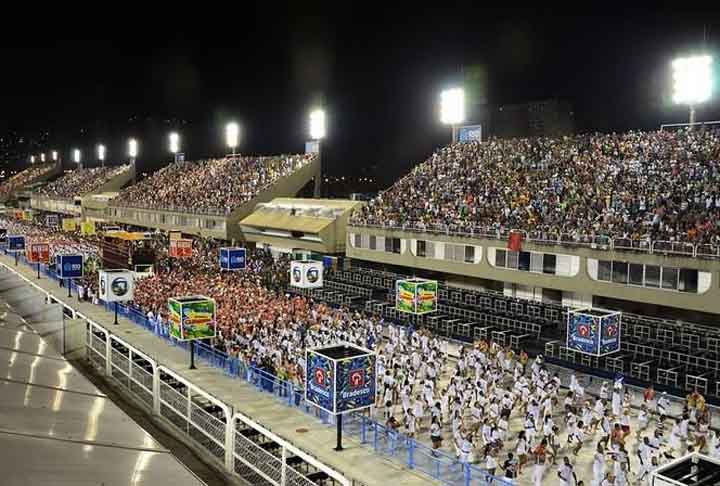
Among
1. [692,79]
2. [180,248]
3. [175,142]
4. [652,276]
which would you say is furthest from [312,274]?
[175,142]

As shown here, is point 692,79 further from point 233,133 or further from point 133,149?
point 133,149

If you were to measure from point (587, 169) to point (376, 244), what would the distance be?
14.8 meters

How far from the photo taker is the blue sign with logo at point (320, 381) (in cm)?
1672

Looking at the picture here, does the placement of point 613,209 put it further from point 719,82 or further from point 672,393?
point 719,82

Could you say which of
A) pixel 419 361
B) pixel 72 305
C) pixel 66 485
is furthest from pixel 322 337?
pixel 66 485

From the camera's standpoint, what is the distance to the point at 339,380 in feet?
54.6

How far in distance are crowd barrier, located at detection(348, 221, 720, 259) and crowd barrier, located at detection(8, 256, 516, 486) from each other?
16348 millimetres

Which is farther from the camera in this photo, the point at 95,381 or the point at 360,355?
the point at 95,381

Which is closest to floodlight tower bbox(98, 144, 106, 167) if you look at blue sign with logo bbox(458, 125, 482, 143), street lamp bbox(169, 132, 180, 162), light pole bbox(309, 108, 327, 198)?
street lamp bbox(169, 132, 180, 162)

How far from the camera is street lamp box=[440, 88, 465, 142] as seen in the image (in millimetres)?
57312

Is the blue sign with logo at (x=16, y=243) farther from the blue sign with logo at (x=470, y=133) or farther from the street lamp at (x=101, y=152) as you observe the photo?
the street lamp at (x=101, y=152)

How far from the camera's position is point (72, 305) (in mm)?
36938

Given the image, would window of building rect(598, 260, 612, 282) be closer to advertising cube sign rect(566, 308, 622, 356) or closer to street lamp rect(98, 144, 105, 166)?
advertising cube sign rect(566, 308, 622, 356)

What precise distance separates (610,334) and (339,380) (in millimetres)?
12645
